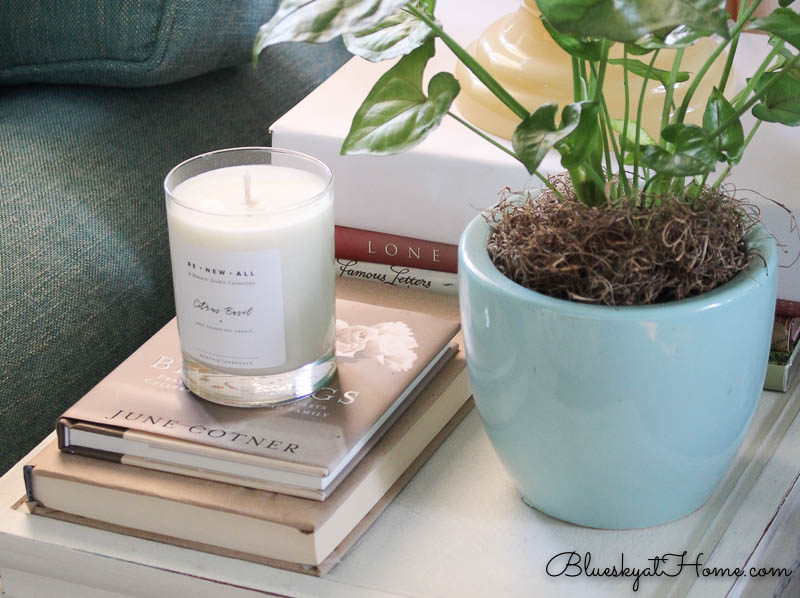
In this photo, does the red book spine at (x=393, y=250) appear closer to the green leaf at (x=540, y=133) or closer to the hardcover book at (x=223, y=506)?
the hardcover book at (x=223, y=506)

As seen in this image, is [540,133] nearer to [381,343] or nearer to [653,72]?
[653,72]

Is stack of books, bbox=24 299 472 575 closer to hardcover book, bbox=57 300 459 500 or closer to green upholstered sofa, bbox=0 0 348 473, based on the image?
hardcover book, bbox=57 300 459 500

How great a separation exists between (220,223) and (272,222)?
0.03 m

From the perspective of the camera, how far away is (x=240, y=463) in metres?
0.50

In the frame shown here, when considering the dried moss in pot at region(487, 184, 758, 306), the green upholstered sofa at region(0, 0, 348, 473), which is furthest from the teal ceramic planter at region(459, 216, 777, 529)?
the green upholstered sofa at region(0, 0, 348, 473)

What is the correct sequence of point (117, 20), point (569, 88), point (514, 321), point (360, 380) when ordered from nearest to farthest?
point (514, 321)
point (360, 380)
point (569, 88)
point (117, 20)

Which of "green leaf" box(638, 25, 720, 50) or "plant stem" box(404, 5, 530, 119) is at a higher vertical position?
"green leaf" box(638, 25, 720, 50)

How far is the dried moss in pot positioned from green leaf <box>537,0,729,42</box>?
0.13 meters

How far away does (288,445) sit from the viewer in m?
0.50

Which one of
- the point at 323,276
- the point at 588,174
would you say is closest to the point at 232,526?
the point at 323,276

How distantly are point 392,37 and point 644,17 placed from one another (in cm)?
15

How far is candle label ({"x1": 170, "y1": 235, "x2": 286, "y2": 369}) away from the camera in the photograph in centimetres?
50

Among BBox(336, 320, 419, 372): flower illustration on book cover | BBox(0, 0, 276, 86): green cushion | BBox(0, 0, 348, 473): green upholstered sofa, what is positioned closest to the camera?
BBox(336, 320, 419, 372): flower illustration on book cover

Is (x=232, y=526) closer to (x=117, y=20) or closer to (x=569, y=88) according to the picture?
(x=569, y=88)
